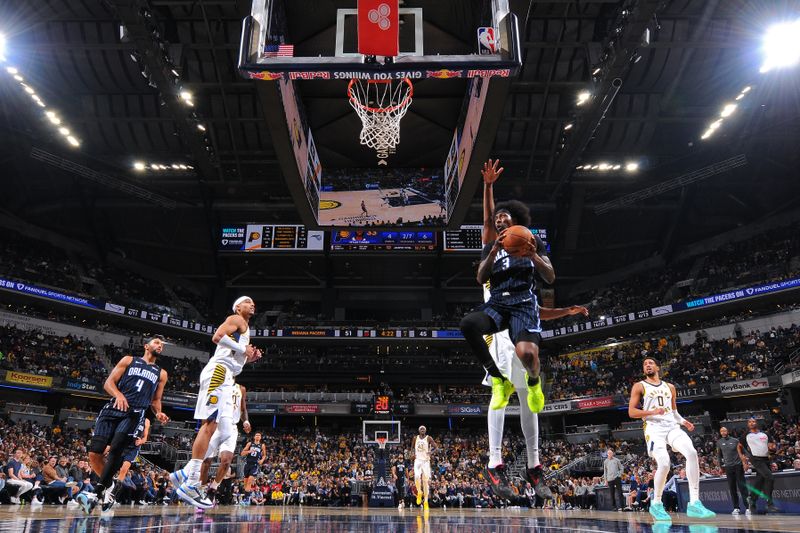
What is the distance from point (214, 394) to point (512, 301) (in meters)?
3.77

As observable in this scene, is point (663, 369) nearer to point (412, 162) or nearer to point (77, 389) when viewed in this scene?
point (412, 162)

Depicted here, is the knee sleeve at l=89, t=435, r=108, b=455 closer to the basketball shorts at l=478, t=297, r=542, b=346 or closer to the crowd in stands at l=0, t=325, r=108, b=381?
the basketball shorts at l=478, t=297, r=542, b=346

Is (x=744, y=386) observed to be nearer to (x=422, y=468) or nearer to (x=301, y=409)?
(x=422, y=468)

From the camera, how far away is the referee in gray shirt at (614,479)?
14.4 m

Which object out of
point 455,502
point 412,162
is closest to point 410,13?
point 412,162

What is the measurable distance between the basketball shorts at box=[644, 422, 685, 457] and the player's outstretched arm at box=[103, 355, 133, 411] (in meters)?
6.51

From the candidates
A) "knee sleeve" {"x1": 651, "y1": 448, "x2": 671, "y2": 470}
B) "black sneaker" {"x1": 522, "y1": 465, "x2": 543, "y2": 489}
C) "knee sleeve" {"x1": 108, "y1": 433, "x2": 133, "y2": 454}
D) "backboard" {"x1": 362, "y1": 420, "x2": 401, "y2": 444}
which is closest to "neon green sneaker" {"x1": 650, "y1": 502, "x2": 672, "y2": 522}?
"knee sleeve" {"x1": 651, "y1": 448, "x2": 671, "y2": 470}

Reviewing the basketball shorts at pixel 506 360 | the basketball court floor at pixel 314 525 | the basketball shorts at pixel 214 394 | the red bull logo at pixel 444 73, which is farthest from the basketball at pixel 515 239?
the red bull logo at pixel 444 73

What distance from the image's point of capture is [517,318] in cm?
421

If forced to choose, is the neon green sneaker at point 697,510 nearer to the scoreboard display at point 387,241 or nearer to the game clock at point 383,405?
the scoreboard display at point 387,241

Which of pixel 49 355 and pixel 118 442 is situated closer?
pixel 118 442

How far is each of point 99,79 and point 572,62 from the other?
1780cm

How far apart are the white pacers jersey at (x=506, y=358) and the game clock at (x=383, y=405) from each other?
2720cm

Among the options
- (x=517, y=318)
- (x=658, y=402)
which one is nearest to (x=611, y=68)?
(x=658, y=402)
